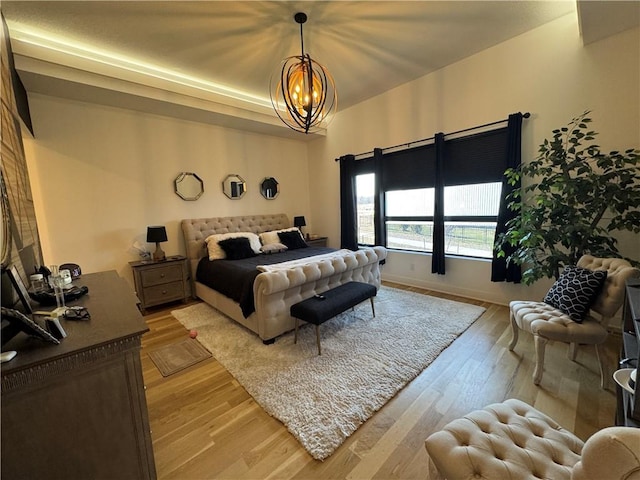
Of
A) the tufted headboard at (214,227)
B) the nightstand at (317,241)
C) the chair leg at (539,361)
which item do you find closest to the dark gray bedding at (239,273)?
the tufted headboard at (214,227)

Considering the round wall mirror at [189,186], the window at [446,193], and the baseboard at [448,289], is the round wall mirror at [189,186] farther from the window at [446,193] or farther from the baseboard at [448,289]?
the baseboard at [448,289]

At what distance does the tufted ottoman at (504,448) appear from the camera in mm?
976

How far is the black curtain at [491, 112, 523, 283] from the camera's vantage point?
3.14 m

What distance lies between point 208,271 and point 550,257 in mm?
3941

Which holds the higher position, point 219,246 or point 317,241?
point 219,246

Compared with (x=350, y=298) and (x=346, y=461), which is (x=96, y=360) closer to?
(x=346, y=461)

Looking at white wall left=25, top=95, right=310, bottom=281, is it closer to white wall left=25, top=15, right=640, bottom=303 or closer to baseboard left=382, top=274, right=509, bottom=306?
white wall left=25, top=15, right=640, bottom=303

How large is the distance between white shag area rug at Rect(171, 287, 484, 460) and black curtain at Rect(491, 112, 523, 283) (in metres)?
0.56

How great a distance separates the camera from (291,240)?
4617 mm

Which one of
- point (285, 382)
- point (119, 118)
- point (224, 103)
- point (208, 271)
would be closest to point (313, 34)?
point (224, 103)

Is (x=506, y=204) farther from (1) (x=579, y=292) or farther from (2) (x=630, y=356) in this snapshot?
(2) (x=630, y=356)

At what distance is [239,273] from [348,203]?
2655 mm

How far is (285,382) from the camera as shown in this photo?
6.95ft

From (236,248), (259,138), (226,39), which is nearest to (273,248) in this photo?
(236,248)
